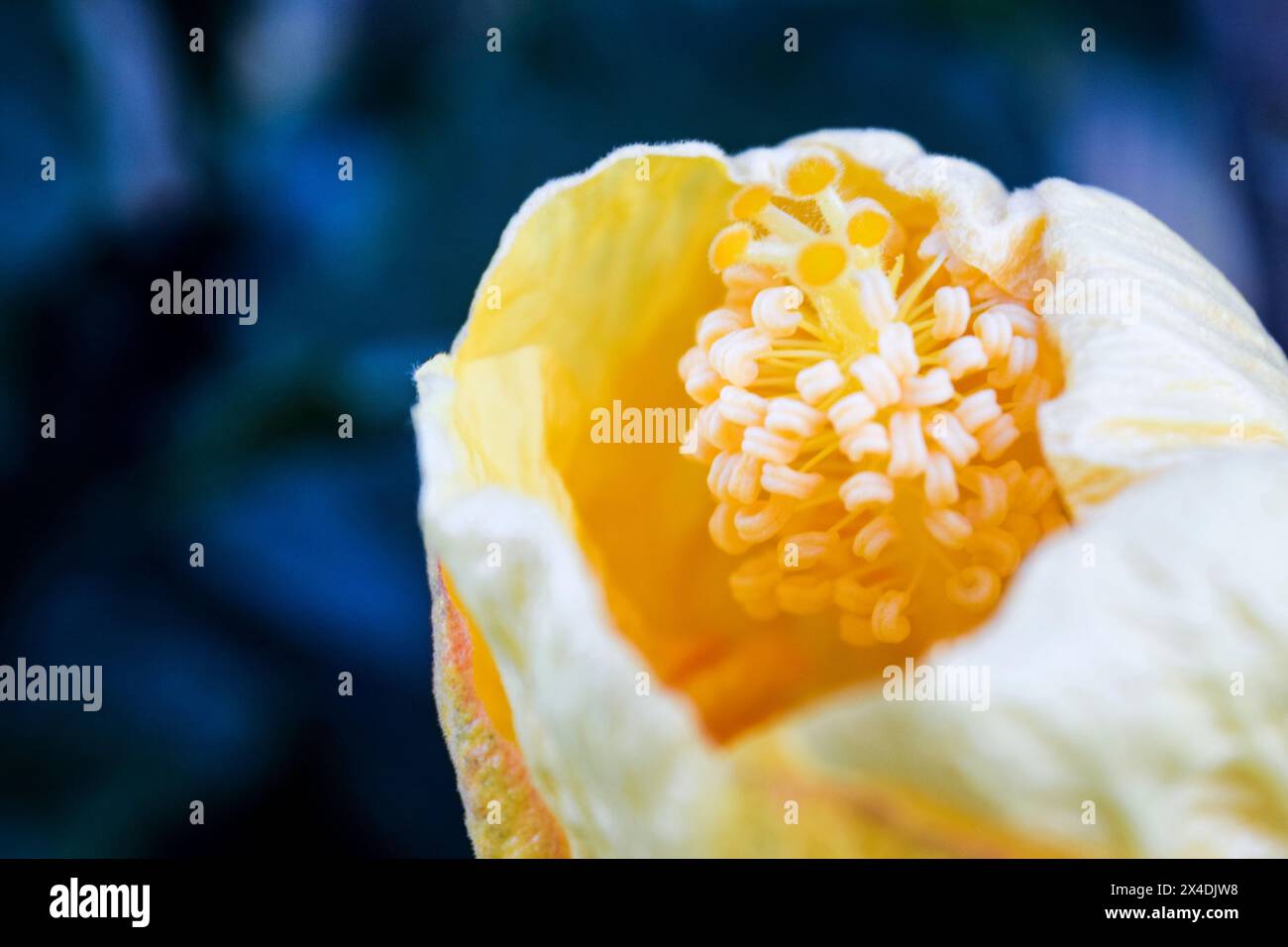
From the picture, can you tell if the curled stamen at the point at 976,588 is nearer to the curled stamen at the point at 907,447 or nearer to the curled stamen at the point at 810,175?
the curled stamen at the point at 907,447

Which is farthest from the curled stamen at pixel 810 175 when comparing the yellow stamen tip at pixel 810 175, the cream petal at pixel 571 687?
the cream petal at pixel 571 687

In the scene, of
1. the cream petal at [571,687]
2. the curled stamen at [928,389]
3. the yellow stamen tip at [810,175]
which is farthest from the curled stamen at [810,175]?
the cream petal at [571,687]

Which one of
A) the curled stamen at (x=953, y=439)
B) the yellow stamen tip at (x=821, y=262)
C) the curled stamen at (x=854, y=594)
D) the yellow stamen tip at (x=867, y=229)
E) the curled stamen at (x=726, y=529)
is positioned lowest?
the curled stamen at (x=854, y=594)

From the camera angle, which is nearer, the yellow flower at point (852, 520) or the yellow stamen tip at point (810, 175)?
the yellow flower at point (852, 520)

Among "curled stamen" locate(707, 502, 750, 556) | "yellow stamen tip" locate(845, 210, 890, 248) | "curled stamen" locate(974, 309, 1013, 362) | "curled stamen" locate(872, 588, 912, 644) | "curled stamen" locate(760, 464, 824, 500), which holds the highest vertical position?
"yellow stamen tip" locate(845, 210, 890, 248)

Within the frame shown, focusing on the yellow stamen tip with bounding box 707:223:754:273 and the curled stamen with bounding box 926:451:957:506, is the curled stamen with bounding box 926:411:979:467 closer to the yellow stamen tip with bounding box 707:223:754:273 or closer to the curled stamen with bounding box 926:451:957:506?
the curled stamen with bounding box 926:451:957:506

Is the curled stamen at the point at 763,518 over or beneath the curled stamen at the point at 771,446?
beneath

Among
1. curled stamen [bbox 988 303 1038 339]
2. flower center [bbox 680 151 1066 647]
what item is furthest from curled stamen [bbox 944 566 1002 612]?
curled stamen [bbox 988 303 1038 339]

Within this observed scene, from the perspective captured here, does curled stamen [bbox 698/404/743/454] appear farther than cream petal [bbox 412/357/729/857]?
Yes
